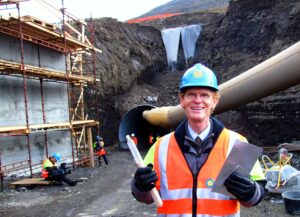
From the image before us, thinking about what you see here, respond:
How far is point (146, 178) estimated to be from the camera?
2.17m

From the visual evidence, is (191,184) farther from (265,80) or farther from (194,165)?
(265,80)

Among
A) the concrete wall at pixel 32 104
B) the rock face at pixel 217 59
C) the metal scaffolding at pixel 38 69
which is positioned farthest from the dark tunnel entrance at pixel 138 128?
the concrete wall at pixel 32 104

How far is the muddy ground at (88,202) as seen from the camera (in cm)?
800

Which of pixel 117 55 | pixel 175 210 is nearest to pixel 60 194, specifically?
pixel 175 210

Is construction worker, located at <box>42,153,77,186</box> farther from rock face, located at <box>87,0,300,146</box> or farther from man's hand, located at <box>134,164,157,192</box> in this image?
rock face, located at <box>87,0,300,146</box>

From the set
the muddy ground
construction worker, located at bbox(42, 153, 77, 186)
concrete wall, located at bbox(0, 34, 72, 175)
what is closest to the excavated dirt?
the muddy ground

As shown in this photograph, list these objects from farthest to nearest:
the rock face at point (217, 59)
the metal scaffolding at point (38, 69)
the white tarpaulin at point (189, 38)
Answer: the white tarpaulin at point (189, 38) → the rock face at point (217, 59) → the metal scaffolding at point (38, 69)

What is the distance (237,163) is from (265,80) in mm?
5091

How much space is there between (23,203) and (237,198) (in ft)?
27.8

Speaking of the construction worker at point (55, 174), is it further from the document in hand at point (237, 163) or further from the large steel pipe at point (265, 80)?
the document in hand at point (237, 163)

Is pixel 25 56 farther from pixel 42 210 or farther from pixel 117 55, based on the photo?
pixel 117 55

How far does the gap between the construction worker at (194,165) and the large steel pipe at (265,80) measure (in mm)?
4502

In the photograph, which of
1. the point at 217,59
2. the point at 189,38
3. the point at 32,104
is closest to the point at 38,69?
the point at 32,104

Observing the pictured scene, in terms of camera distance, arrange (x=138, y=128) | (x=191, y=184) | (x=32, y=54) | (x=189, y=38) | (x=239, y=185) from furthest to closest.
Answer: (x=189, y=38), (x=138, y=128), (x=32, y=54), (x=191, y=184), (x=239, y=185)
